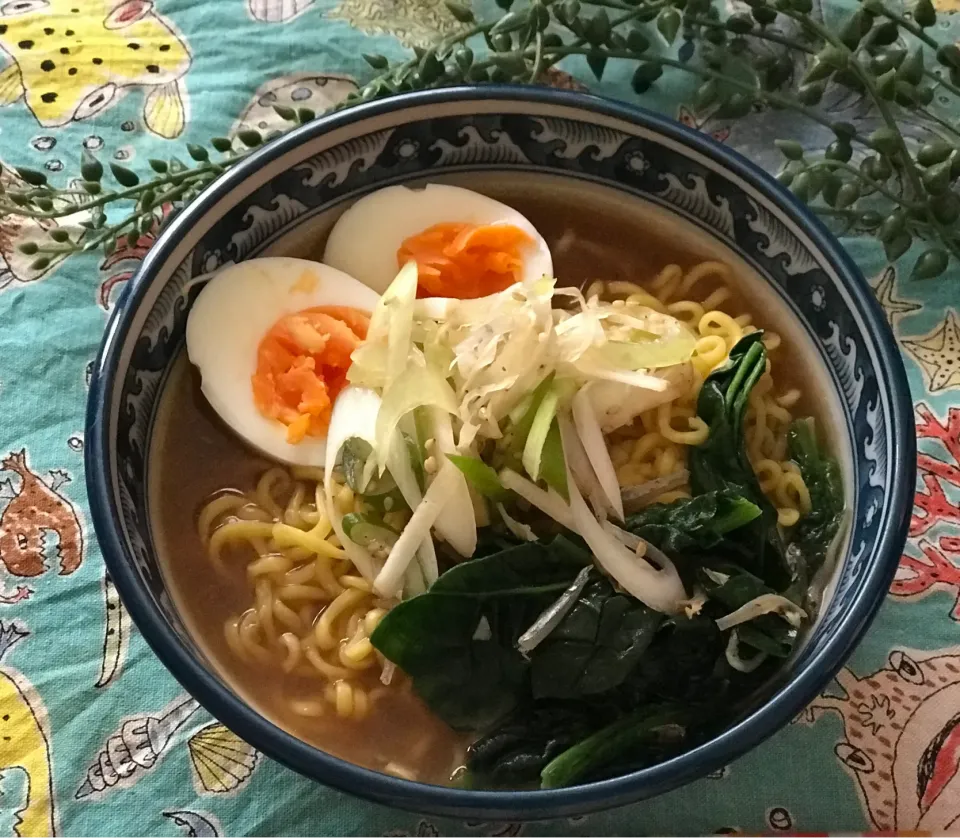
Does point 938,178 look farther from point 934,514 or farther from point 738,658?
point 738,658

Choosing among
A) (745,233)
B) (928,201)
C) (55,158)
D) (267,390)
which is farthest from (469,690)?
(55,158)

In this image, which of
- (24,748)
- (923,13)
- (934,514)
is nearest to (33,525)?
(24,748)

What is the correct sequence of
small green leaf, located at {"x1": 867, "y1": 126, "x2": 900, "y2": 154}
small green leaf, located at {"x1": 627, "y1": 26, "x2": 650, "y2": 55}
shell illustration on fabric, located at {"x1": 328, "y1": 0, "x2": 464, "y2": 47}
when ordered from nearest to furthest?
small green leaf, located at {"x1": 867, "y1": 126, "x2": 900, "y2": 154}
small green leaf, located at {"x1": 627, "y1": 26, "x2": 650, "y2": 55}
shell illustration on fabric, located at {"x1": 328, "y1": 0, "x2": 464, "y2": 47}

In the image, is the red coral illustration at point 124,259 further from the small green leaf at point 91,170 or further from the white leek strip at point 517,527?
the white leek strip at point 517,527

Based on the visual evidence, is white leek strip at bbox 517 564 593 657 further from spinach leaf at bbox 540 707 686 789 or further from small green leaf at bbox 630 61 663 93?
small green leaf at bbox 630 61 663 93

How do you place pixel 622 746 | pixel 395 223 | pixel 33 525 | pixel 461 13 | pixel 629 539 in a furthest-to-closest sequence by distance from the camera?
pixel 461 13
pixel 395 223
pixel 33 525
pixel 629 539
pixel 622 746

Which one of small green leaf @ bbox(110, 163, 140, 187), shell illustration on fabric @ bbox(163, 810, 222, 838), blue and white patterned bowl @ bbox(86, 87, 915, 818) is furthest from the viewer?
small green leaf @ bbox(110, 163, 140, 187)

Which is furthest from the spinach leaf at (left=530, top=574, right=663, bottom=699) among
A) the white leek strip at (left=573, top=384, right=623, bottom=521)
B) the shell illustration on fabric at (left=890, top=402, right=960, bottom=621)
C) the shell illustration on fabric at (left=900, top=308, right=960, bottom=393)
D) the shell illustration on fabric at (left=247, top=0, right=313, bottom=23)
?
the shell illustration on fabric at (left=247, top=0, right=313, bottom=23)
